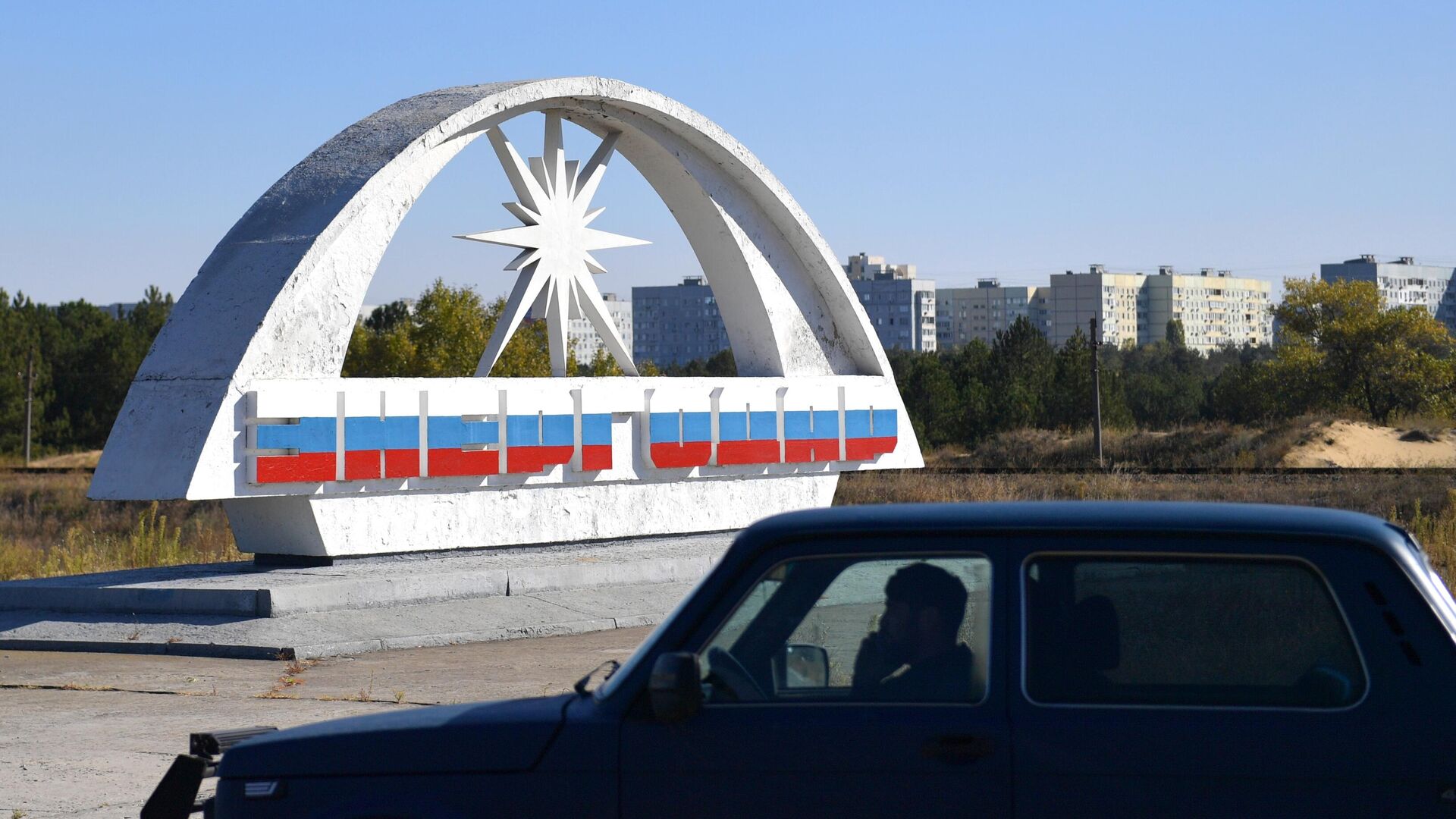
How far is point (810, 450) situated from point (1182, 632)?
52.1 feet

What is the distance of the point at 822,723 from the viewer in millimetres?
4449

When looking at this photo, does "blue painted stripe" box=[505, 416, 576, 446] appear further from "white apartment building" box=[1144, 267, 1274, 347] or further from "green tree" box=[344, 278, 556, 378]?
"white apartment building" box=[1144, 267, 1274, 347]

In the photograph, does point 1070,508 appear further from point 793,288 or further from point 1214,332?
point 1214,332

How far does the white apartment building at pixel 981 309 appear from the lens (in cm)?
18750

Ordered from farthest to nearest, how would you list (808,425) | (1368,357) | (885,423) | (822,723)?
1. (1368,357)
2. (885,423)
3. (808,425)
4. (822,723)

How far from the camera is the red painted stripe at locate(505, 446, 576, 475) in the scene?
55.1 feet

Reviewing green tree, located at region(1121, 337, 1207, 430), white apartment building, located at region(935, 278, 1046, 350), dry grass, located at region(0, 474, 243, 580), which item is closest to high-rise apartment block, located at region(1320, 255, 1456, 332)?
white apartment building, located at region(935, 278, 1046, 350)

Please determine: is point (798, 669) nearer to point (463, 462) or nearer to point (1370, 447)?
point (463, 462)

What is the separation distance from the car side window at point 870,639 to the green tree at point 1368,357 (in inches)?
2162

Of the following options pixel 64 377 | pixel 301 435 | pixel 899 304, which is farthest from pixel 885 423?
pixel 899 304

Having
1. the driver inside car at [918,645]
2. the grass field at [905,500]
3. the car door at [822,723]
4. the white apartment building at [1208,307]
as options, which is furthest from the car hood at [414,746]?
the white apartment building at [1208,307]

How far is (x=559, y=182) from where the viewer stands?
1841 cm

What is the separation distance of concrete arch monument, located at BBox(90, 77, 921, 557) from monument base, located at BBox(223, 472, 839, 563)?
0.09 feet

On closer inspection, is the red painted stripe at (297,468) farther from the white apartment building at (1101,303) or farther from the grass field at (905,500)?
the white apartment building at (1101,303)
